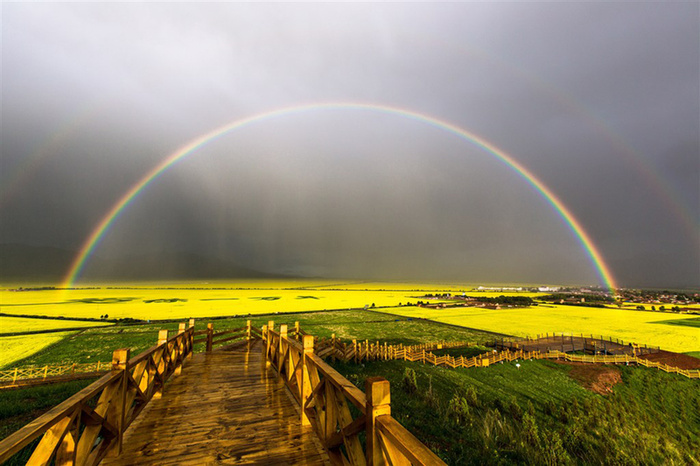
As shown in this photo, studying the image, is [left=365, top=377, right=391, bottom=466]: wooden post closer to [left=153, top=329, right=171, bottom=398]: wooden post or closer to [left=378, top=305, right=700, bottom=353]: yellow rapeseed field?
[left=153, top=329, right=171, bottom=398]: wooden post

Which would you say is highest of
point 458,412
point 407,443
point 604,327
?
point 407,443

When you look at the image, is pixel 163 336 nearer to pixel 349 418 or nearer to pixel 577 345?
pixel 349 418

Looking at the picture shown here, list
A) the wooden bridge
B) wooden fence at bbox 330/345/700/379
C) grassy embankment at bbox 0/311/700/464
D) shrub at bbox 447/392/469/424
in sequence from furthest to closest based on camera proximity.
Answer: wooden fence at bbox 330/345/700/379 < shrub at bbox 447/392/469/424 < grassy embankment at bbox 0/311/700/464 < the wooden bridge

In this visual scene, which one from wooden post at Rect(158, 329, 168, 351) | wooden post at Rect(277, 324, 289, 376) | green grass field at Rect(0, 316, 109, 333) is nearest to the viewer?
wooden post at Rect(158, 329, 168, 351)

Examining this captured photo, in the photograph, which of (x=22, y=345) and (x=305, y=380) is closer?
(x=305, y=380)

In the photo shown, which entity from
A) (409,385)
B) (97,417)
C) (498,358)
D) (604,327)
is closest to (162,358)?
(97,417)

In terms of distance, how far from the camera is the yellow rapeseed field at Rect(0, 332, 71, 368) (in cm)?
2412

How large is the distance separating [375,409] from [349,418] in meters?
1.41

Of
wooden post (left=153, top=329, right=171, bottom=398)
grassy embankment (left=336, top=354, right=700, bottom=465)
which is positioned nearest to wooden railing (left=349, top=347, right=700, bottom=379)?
grassy embankment (left=336, top=354, right=700, bottom=465)

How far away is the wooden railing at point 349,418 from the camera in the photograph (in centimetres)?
233

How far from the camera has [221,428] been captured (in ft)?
16.8

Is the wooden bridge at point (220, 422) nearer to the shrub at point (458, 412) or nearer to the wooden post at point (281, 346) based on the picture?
the wooden post at point (281, 346)

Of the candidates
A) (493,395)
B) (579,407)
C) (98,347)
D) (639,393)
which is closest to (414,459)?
(493,395)

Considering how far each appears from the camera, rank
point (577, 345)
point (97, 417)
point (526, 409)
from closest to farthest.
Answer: point (97, 417), point (526, 409), point (577, 345)
